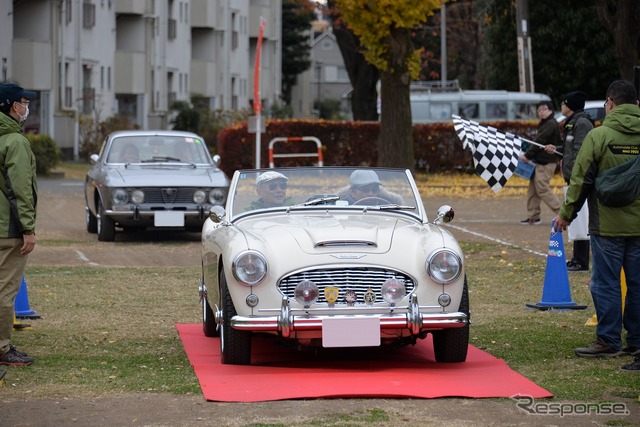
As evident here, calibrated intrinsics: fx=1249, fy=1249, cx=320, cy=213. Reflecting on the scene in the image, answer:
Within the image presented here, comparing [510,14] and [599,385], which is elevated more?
[510,14]

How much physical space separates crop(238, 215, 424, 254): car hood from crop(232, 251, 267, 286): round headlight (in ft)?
0.44

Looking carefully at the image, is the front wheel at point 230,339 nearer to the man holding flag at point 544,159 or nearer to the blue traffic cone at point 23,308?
the blue traffic cone at point 23,308

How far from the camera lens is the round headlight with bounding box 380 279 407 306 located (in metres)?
7.85

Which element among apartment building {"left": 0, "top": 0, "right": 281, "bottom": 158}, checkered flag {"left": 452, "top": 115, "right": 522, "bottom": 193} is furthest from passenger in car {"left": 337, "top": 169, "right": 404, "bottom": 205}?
apartment building {"left": 0, "top": 0, "right": 281, "bottom": 158}

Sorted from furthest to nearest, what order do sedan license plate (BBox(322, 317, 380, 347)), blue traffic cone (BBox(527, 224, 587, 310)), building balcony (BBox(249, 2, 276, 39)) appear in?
building balcony (BBox(249, 2, 276, 39)) < blue traffic cone (BBox(527, 224, 587, 310)) < sedan license plate (BBox(322, 317, 380, 347))

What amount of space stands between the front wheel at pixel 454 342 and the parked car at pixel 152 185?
8.98 meters

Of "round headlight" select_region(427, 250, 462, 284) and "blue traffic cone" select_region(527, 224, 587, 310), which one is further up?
"round headlight" select_region(427, 250, 462, 284)

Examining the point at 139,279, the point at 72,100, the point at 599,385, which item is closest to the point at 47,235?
the point at 139,279

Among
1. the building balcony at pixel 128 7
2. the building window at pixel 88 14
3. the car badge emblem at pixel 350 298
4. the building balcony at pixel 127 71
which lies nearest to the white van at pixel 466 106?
the building window at pixel 88 14

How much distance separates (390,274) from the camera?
7922mm

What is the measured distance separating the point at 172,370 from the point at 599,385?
2717 mm

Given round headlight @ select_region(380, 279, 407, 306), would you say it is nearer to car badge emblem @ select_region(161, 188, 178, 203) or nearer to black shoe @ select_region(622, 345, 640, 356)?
black shoe @ select_region(622, 345, 640, 356)

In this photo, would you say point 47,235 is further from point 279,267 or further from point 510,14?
point 510,14

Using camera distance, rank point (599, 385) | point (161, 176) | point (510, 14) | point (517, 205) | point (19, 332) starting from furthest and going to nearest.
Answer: point (510, 14) → point (517, 205) → point (161, 176) → point (19, 332) → point (599, 385)
